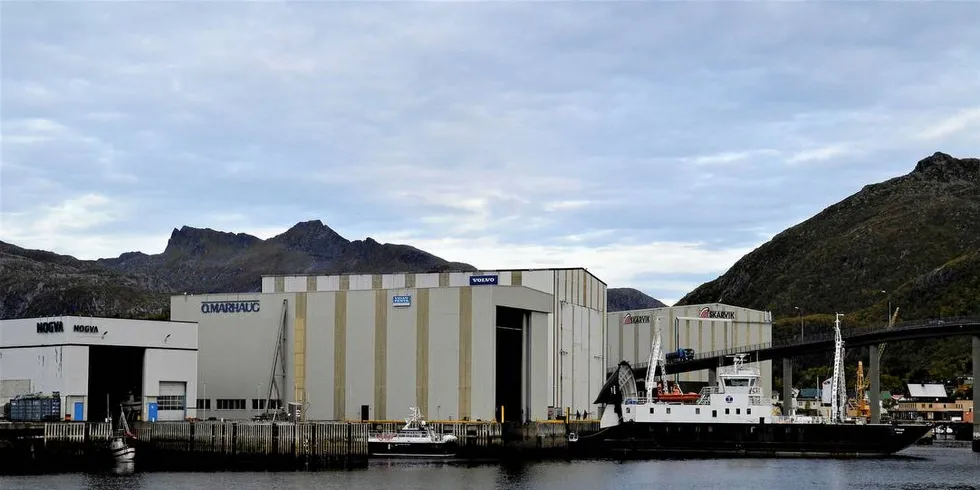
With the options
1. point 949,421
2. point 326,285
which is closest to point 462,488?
point 326,285

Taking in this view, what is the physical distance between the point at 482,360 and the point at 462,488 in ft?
115

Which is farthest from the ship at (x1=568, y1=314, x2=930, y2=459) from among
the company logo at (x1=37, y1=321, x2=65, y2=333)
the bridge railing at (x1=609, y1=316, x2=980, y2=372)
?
the company logo at (x1=37, y1=321, x2=65, y2=333)

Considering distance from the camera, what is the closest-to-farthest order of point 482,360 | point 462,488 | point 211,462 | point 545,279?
point 462,488, point 211,462, point 482,360, point 545,279

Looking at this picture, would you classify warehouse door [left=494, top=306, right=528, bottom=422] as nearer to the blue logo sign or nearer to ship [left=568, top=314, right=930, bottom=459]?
the blue logo sign

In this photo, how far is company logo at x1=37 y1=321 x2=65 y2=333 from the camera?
89688mm

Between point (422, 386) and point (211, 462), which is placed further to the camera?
point (422, 386)

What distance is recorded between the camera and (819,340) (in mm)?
139625

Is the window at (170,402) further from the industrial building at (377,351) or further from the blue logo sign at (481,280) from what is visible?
the blue logo sign at (481,280)

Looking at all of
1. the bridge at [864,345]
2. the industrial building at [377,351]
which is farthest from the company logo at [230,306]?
the bridge at [864,345]

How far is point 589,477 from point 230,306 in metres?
46.0

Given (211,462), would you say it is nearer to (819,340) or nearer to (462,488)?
(462,488)

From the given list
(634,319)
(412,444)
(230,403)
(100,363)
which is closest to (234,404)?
(230,403)

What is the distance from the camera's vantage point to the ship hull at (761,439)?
9738cm

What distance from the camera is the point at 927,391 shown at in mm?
182250
